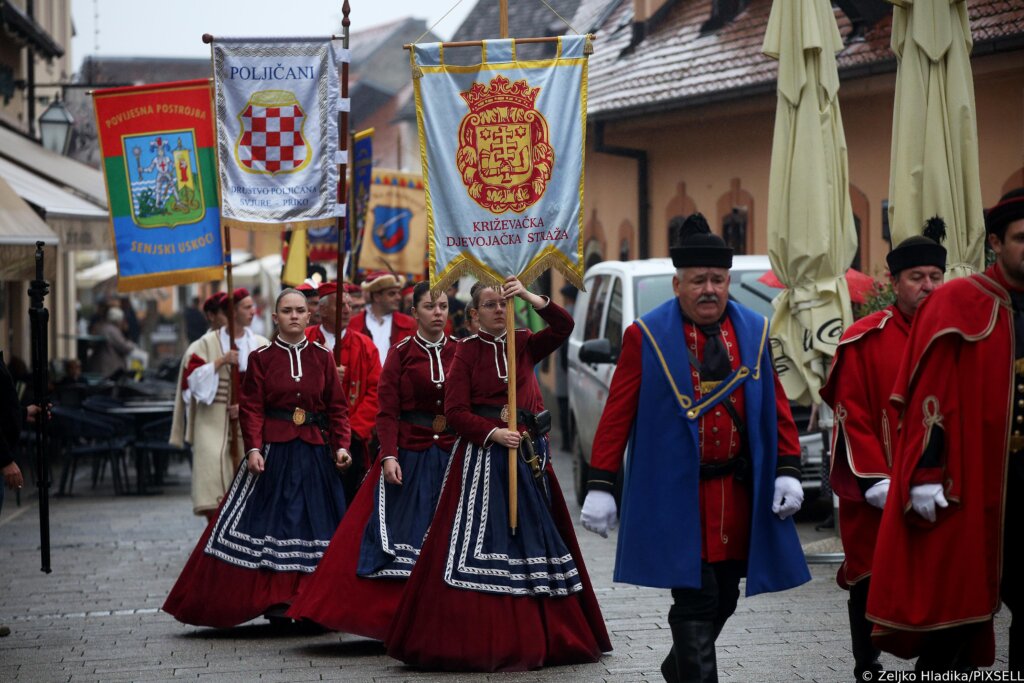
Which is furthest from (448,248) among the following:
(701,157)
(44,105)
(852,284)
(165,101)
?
(44,105)

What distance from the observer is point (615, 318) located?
1195 centimetres

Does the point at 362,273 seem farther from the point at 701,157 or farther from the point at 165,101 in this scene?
the point at 165,101

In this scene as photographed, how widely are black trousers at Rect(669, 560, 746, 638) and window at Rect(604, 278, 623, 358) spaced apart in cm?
587

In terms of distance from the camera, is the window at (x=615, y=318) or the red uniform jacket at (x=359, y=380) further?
the window at (x=615, y=318)

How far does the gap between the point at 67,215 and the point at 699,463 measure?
445 inches

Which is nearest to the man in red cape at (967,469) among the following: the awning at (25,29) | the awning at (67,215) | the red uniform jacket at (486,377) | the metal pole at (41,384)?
the red uniform jacket at (486,377)

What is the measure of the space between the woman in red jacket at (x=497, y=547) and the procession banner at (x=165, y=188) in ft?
9.34

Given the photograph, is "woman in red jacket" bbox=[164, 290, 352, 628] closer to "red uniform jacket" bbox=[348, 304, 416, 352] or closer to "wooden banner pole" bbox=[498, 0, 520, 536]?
"wooden banner pole" bbox=[498, 0, 520, 536]

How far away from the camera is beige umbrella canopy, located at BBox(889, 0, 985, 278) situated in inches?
343

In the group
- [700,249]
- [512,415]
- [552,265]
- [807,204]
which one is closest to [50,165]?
[807,204]

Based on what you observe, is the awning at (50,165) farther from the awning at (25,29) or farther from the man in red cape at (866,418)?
the man in red cape at (866,418)

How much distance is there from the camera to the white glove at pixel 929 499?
476 centimetres

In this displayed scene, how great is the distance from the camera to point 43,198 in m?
15.7

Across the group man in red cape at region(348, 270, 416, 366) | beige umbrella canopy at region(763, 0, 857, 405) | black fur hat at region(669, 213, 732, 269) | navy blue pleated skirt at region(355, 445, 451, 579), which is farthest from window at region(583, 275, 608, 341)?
black fur hat at region(669, 213, 732, 269)
